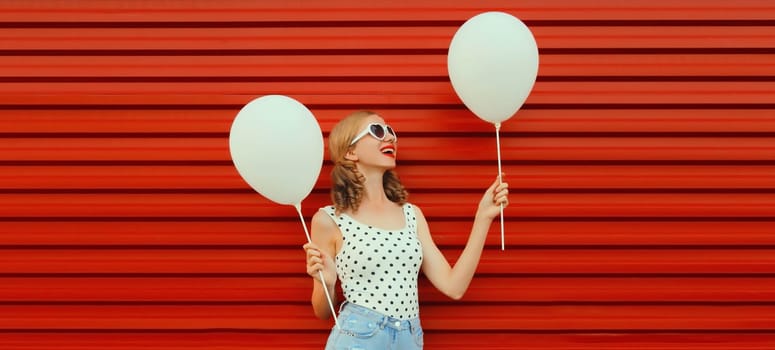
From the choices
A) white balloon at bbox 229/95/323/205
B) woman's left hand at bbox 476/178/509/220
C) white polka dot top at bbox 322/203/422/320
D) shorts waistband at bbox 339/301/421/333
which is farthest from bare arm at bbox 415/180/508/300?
white balloon at bbox 229/95/323/205

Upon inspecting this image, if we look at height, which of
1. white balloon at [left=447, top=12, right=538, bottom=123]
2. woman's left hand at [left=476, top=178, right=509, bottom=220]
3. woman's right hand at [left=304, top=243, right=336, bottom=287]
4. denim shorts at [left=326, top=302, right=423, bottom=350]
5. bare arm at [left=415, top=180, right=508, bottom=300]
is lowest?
denim shorts at [left=326, top=302, right=423, bottom=350]

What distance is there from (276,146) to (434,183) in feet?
3.24

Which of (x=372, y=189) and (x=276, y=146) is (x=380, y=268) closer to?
(x=372, y=189)

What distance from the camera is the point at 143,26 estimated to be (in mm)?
3117

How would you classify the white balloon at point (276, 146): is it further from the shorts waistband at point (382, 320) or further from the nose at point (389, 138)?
the shorts waistband at point (382, 320)

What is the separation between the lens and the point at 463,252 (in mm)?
2719

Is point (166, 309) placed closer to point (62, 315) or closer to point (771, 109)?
point (62, 315)

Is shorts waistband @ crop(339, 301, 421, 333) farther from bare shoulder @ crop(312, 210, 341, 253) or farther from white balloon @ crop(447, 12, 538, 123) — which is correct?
white balloon @ crop(447, 12, 538, 123)

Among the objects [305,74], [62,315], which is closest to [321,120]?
[305,74]

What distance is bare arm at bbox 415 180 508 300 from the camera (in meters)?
2.65

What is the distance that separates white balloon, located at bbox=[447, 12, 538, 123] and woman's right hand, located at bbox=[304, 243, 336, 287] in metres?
0.93

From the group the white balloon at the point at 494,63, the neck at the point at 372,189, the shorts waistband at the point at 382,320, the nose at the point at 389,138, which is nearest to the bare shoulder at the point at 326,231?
the neck at the point at 372,189

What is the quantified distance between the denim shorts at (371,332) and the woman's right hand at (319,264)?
16 centimetres

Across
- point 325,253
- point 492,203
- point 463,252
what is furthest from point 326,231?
point 492,203
